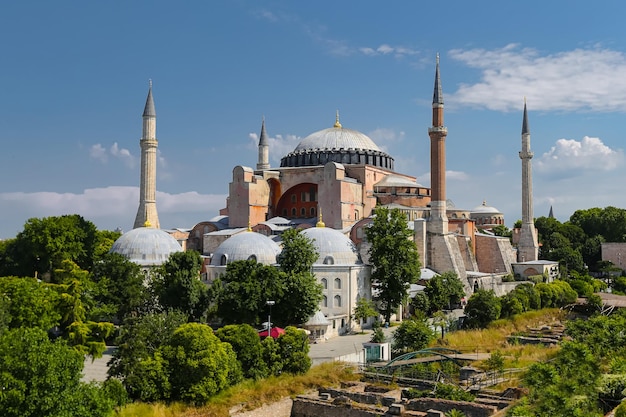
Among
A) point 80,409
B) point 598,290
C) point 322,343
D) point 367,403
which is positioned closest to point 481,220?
point 598,290

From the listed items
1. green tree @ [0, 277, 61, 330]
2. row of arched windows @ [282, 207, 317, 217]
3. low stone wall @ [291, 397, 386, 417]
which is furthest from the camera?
row of arched windows @ [282, 207, 317, 217]

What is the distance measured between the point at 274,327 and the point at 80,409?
9.26m

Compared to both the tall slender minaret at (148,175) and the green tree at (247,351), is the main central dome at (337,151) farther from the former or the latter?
the green tree at (247,351)

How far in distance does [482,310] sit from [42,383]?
56.8ft

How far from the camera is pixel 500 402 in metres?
13.8

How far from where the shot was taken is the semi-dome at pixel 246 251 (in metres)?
24.5

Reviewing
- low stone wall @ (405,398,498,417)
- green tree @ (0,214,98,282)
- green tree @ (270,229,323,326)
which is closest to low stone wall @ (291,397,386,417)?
low stone wall @ (405,398,498,417)

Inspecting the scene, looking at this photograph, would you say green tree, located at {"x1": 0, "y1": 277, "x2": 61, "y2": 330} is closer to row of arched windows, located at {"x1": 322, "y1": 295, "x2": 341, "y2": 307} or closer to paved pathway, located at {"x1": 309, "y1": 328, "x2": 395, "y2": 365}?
paved pathway, located at {"x1": 309, "y1": 328, "x2": 395, "y2": 365}

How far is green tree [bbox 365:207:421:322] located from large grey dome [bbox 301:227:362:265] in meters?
0.90

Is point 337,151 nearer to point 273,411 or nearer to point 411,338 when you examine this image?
point 411,338

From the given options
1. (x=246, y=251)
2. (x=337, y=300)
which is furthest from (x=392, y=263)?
(x=246, y=251)

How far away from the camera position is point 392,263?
24531mm

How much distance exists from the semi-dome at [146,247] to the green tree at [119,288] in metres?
3.30

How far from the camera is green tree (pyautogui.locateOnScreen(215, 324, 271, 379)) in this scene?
617 inches
